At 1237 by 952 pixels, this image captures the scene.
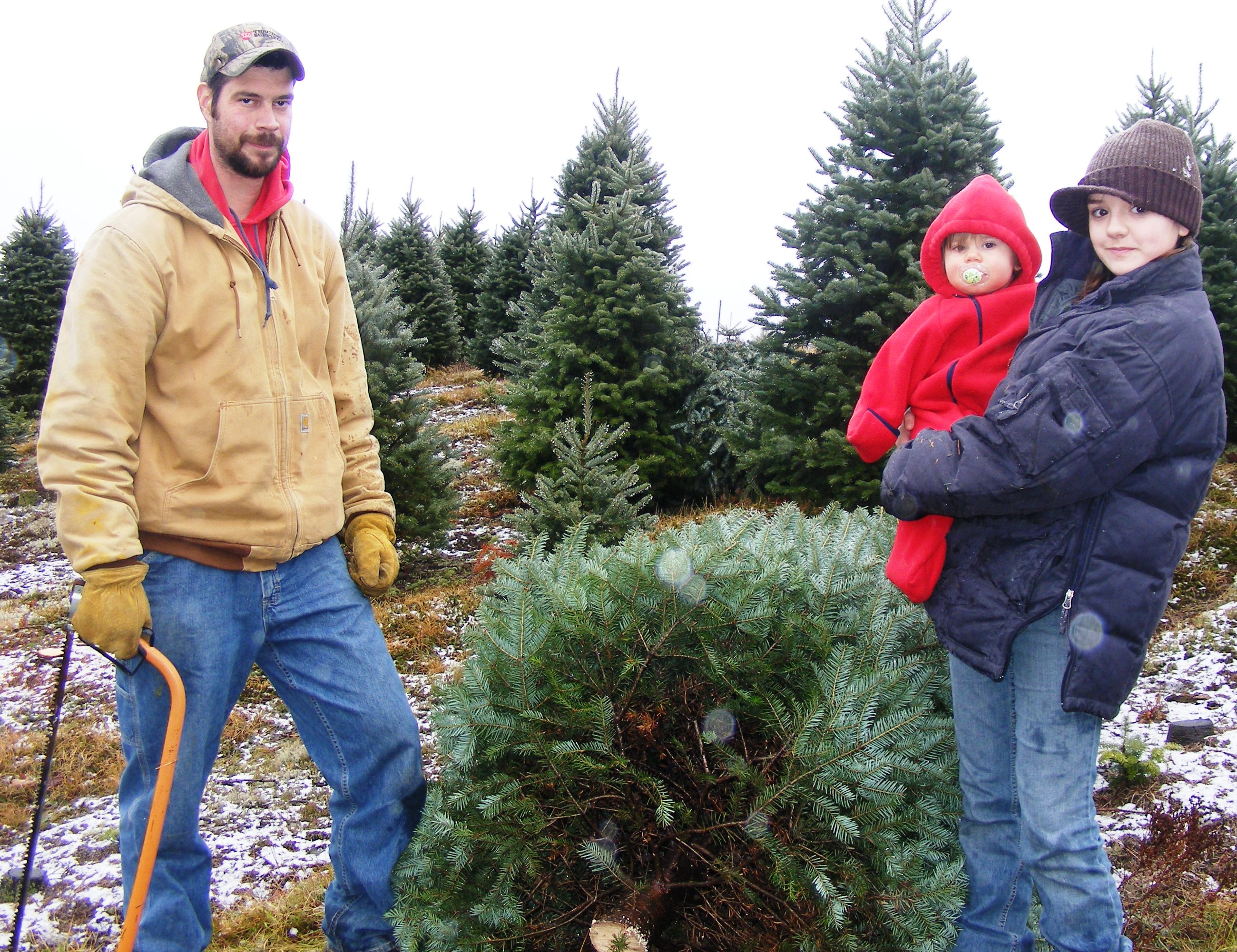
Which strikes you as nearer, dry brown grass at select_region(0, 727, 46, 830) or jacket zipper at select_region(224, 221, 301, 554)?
jacket zipper at select_region(224, 221, 301, 554)

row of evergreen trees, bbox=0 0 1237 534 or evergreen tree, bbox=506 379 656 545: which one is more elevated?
row of evergreen trees, bbox=0 0 1237 534

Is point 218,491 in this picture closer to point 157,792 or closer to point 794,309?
point 157,792

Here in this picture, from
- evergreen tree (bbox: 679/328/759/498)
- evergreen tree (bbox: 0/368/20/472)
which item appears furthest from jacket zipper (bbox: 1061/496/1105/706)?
evergreen tree (bbox: 0/368/20/472)

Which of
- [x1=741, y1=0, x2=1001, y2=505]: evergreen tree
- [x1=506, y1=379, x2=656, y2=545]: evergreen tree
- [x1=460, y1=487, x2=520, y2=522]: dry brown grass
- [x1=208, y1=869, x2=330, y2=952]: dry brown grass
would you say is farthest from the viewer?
[x1=460, y1=487, x2=520, y2=522]: dry brown grass

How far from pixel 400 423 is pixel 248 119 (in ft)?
17.1

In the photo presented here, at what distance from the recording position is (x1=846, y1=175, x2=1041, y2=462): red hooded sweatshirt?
7.78 ft

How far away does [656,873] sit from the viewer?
2.45 m

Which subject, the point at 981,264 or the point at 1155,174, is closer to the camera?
the point at 1155,174

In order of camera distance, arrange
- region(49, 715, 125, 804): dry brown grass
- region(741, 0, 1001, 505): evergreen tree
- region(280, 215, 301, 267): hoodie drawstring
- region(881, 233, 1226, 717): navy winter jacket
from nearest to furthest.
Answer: region(881, 233, 1226, 717): navy winter jacket
region(280, 215, 301, 267): hoodie drawstring
region(49, 715, 125, 804): dry brown grass
region(741, 0, 1001, 505): evergreen tree

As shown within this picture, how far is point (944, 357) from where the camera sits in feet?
8.09

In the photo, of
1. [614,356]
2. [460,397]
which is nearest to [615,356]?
[614,356]

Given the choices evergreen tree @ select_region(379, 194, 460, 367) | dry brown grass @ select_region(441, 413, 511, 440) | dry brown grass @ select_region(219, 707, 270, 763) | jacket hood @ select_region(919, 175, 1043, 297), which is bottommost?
dry brown grass @ select_region(219, 707, 270, 763)

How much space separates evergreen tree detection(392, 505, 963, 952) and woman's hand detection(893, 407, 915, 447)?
18.8 inches

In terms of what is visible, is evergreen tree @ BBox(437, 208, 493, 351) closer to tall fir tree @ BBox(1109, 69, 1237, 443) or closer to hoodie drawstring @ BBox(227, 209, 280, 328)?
tall fir tree @ BBox(1109, 69, 1237, 443)
